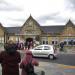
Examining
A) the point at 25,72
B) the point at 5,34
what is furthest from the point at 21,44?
the point at 25,72

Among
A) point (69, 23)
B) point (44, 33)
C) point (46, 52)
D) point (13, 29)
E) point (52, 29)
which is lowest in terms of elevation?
point (46, 52)

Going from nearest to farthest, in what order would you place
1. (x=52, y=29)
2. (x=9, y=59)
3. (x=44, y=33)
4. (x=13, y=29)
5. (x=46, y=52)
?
(x=9, y=59), (x=46, y=52), (x=44, y=33), (x=52, y=29), (x=13, y=29)

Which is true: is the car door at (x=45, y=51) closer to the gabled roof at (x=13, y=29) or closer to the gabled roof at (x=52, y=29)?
the gabled roof at (x=52, y=29)

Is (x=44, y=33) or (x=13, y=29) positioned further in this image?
(x=13, y=29)

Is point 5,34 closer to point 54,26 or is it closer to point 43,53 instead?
point 54,26

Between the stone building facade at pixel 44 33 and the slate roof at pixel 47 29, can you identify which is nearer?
the stone building facade at pixel 44 33

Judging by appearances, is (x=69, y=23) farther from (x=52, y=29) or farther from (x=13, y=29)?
(x=13, y=29)

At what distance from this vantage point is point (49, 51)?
3188 centimetres

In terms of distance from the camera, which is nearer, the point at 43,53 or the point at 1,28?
the point at 43,53

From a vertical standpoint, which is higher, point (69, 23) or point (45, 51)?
point (69, 23)

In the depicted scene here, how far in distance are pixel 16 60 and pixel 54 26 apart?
59289 mm

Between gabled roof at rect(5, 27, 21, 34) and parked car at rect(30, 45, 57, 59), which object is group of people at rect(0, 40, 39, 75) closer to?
parked car at rect(30, 45, 57, 59)

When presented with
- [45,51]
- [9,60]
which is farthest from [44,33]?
[9,60]

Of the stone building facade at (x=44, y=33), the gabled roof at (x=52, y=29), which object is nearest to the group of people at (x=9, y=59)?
the stone building facade at (x=44, y=33)
